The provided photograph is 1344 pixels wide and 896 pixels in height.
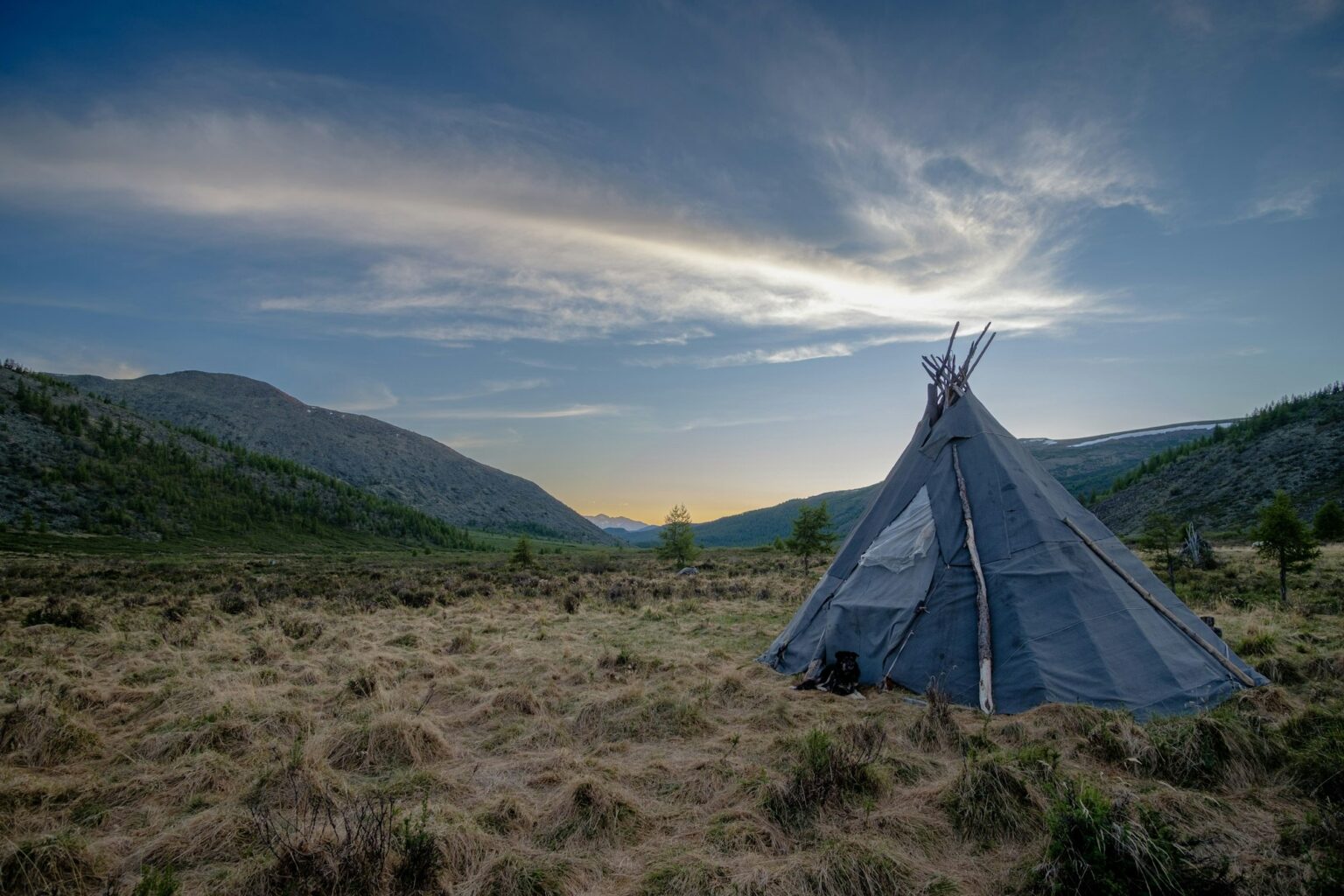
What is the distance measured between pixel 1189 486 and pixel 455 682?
105m

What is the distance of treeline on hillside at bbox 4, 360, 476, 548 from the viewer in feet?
232

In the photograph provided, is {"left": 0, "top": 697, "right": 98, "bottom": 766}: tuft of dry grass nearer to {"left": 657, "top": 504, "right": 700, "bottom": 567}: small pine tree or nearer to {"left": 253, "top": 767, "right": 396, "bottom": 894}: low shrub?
{"left": 253, "top": 767, "right": 396, "bottom": 894}: low shrub

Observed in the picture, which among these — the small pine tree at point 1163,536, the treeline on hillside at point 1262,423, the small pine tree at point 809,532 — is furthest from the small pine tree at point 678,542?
the treeline on hillside at point 1262,423

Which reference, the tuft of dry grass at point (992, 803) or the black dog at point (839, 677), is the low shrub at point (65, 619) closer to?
the black dog at point (839, 677)

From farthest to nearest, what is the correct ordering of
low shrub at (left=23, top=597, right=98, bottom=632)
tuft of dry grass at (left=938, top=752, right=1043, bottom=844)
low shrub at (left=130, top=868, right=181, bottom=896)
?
1. low shrub at (left=23, top=597, right=98, bottom=632)
2. tuft of dry grass at (left=938, top=752, right=1043, bottom=844)
3. low shrub at (left=130, top=868, right=181, bottom=896)

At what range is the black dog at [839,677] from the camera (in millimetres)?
10461

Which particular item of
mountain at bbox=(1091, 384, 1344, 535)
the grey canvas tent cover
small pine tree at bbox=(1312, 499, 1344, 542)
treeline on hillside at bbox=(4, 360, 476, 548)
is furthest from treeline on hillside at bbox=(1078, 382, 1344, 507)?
treeline on hillside at bbox=(4, 360, 476, 548)

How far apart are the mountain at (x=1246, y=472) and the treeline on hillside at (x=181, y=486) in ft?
370

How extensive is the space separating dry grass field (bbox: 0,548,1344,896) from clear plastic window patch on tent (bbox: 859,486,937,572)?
8.64 ft

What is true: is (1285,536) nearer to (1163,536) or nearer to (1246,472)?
(1163,536)

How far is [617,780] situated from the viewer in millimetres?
6926

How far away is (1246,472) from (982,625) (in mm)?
96038

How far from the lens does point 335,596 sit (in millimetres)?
24734

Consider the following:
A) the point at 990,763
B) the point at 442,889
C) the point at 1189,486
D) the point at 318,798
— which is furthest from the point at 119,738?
the point at 1189,486
